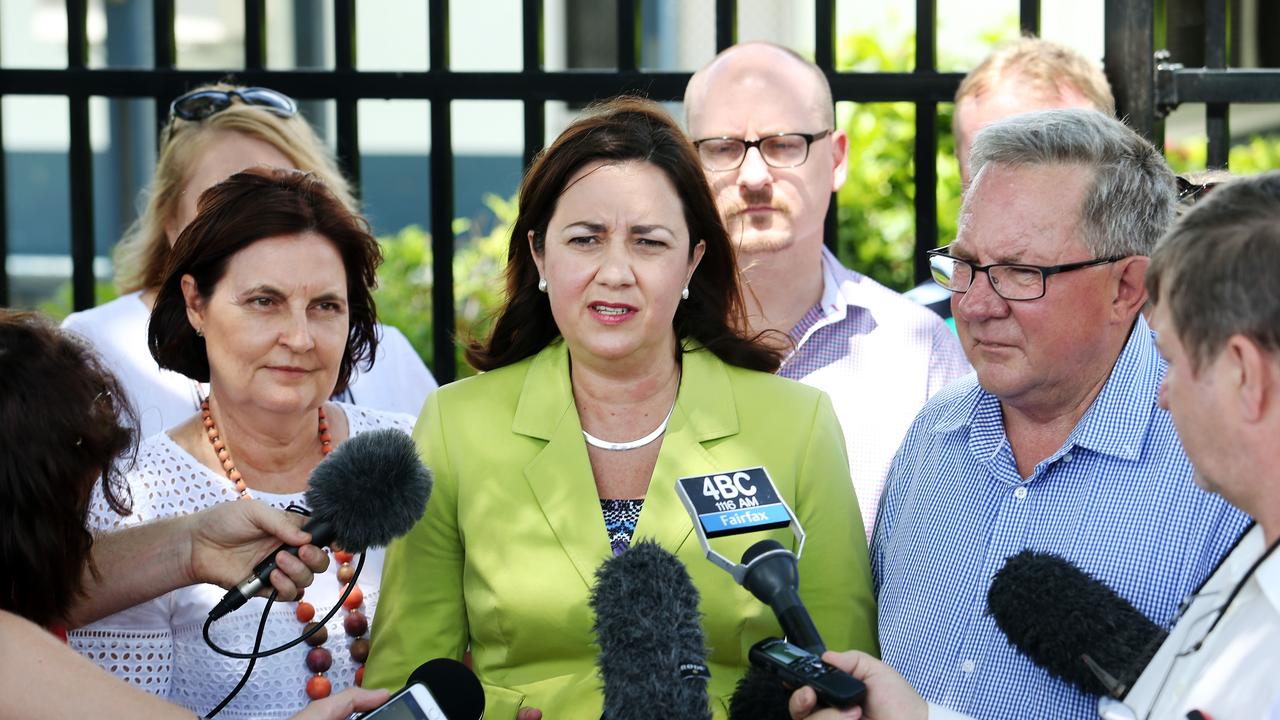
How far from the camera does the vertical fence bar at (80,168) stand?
4809 millimetres

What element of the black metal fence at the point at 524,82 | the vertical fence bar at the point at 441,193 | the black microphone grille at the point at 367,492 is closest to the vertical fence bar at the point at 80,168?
the black metal fence at the point at 524,82

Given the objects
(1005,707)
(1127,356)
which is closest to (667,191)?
(1127,356)

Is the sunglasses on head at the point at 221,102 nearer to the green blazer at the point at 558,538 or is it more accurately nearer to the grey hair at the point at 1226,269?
the green blazer at the point at 558,538

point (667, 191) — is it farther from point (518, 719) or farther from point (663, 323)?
point (518, 719)

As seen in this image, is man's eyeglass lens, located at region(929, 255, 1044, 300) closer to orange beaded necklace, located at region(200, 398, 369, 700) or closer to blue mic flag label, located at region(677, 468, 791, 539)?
blue mic flag label, located at region(677, 468, 791, 539)

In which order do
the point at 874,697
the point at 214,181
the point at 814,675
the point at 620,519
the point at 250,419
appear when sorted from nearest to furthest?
the point at 814,675 < the point at 874,697 < the point at 620,519 < the point at 250,419 < the point at 214,181

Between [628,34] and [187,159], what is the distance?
144 cm

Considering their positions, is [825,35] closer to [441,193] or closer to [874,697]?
[441,193]

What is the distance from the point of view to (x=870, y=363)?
4.43m

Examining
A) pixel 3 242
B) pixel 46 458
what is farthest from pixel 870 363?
pixel 3 242

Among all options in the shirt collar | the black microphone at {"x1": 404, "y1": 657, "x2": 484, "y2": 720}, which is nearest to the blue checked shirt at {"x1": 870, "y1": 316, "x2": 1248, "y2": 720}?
the shirt collar

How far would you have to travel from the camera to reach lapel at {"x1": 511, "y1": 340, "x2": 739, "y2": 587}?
3373 millimetres

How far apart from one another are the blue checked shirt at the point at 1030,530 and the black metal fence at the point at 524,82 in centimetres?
158

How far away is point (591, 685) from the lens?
3.26 metres
